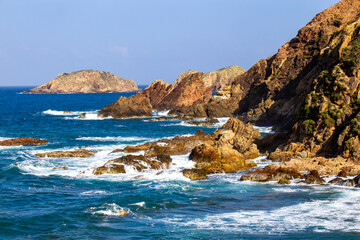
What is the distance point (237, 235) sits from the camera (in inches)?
882

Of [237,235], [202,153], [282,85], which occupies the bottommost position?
[237,235]

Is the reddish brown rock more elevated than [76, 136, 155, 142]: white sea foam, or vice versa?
[76, 136, 155, 142]: white sea foam

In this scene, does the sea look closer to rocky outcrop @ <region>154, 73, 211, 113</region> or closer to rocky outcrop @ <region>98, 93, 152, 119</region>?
rocky outcrop @ <region>98, 93, 152, 119</region>

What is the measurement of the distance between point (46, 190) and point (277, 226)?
60.1 ft

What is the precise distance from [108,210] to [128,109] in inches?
2746

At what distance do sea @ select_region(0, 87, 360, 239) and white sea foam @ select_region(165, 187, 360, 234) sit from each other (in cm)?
5

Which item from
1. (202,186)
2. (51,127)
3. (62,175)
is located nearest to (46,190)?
(62,175)

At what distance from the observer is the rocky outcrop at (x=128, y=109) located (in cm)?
9544

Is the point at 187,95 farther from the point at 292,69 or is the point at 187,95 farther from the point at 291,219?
the point at 291,219

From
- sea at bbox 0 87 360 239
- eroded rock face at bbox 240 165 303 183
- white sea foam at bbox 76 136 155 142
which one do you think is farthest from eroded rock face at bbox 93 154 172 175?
white sea foam at bbox 76 136 155 142

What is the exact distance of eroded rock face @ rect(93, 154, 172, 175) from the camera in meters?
38.1

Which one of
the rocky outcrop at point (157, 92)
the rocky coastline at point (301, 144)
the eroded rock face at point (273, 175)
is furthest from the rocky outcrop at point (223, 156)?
the rocky outcrop at point (157, 92)

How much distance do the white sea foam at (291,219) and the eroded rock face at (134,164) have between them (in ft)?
45.8

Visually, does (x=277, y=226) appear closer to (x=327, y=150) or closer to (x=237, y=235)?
(x=237, y=235)
